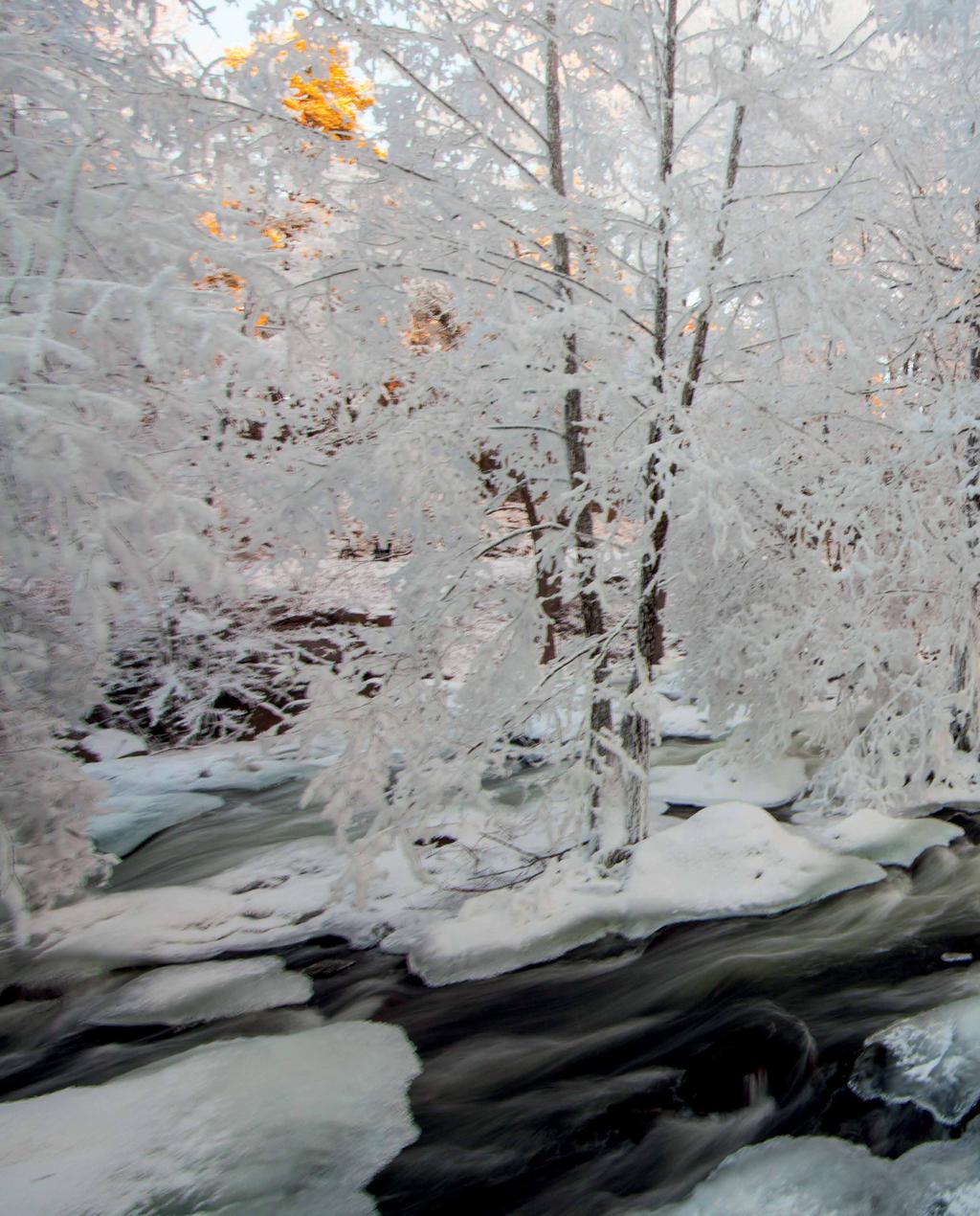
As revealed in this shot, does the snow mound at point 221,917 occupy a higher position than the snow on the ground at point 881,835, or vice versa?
the snow on the ground at point 881,835

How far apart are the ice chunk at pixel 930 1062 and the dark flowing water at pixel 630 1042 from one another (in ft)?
0.26

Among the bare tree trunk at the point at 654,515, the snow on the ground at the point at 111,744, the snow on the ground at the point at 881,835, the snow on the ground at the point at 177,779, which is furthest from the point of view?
the snow on the ground at the point at 111,744

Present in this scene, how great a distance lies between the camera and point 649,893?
618cm

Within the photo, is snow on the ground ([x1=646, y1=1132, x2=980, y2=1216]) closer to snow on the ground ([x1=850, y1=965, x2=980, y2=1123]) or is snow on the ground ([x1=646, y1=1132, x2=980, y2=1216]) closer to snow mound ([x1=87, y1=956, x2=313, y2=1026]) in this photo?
snow on the ground ([x1=850, y1=965, x2=980, y2=1123])

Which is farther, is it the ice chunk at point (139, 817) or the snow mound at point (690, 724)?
the snow mound at point (690, 724)

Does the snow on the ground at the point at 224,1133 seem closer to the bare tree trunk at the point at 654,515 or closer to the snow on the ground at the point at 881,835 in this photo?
the bare tree trunk at the point at 654,515

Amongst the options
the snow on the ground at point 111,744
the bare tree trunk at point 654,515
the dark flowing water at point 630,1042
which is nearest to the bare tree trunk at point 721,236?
the bare tree trunk at point 654,515

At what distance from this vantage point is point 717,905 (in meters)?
6.10

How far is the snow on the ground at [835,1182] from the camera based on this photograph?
3445mm

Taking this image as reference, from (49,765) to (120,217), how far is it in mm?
3481

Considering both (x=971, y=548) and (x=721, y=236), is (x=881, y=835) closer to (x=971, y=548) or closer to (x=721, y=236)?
(x=971, y=548)

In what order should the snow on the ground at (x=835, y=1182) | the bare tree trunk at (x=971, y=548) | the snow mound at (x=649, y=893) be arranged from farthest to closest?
the bare tree trunk at (x=971, y=548), the snow mound at (x=649, y=893), the snow on the ground at (x=835, y=1182)

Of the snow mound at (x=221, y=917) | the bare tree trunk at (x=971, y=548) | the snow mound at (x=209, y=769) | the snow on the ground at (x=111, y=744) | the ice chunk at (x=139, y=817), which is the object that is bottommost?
the snow mound at (x=221, y=917)

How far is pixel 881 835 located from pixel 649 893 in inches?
87.7
